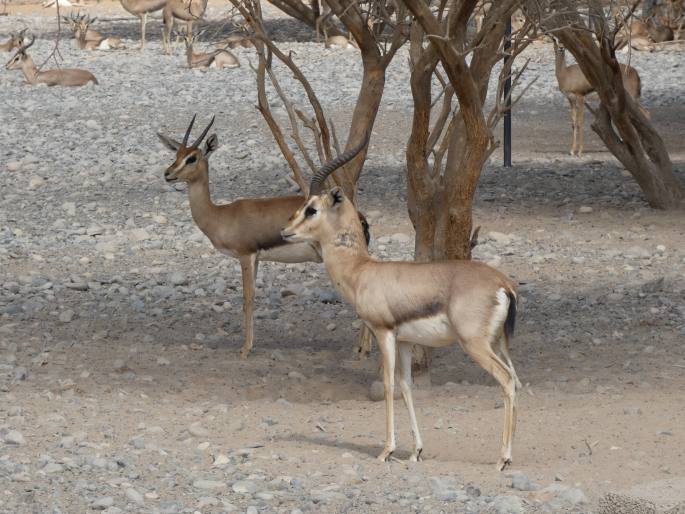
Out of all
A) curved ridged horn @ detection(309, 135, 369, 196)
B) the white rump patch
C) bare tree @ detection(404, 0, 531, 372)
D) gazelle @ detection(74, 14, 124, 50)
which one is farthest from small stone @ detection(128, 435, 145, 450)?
gazelle @ detection(74, 14, 124, 50)

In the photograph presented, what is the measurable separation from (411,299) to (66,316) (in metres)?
3.75

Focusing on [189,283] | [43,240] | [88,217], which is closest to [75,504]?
[189,283]

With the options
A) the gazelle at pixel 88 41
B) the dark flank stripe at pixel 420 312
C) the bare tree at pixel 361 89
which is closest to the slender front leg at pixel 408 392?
the dark flank stripe at pixel 420 312

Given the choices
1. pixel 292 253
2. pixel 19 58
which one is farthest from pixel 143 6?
pixel 292 253

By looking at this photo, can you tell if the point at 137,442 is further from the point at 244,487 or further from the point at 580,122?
Result: the point at 580,122

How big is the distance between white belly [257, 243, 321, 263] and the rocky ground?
581 mm

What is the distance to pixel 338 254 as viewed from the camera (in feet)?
18.9

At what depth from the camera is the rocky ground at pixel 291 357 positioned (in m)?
4.98

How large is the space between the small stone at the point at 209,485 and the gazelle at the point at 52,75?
17036mm

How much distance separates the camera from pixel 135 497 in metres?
4.78

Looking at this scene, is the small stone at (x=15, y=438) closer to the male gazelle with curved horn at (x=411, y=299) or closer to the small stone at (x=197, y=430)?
the small stone at (x=197, y=430)

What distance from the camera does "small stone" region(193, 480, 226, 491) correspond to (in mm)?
4934

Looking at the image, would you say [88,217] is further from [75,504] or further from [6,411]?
[75,504]

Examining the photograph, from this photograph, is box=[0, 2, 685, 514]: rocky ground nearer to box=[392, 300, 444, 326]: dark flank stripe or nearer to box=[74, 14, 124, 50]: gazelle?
box=[392, 300, 444, 326]: dark flank stripe
